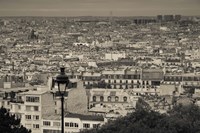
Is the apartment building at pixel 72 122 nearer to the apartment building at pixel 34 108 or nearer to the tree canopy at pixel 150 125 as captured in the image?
the apartment building at pixel 34 108

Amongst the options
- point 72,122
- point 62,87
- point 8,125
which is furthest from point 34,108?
point 62,87

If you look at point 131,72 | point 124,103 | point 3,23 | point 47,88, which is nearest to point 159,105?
point 124,103

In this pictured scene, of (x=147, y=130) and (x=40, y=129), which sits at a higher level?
(x=147, y=130)

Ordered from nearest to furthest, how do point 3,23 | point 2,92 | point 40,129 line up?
point 40,129, point 2,92, point 3,23

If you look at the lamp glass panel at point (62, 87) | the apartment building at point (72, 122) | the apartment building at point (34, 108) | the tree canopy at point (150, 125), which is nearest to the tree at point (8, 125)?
the tree canopy at point (150, 125)

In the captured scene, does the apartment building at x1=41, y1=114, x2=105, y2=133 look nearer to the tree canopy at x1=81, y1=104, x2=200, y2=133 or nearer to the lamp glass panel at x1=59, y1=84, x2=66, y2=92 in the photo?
the tree canopy at x1=81, y1=104, x2=200, y2=133

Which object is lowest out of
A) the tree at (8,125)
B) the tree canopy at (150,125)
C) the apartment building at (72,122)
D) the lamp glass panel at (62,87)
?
the apartment building at (72,122)

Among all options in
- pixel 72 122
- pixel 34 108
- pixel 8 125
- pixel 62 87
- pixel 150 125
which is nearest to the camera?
pixel 62 87

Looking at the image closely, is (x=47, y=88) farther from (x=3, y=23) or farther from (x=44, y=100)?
(x=3, y=23)

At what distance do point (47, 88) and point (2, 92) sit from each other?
121 inches

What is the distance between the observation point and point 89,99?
3084 cm

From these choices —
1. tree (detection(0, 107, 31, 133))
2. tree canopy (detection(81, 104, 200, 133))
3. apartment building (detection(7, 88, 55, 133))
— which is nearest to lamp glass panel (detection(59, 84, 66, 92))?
tree (detection(0, 107, 31, 133))

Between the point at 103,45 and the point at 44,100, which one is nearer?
the point at 44,100

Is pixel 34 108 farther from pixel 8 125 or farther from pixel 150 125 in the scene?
pixel 8 125
